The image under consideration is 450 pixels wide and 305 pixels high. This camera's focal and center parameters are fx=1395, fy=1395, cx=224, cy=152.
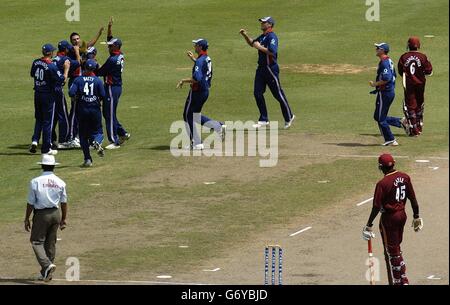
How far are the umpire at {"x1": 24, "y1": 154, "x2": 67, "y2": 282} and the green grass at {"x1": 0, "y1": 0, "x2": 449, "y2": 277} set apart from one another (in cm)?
78

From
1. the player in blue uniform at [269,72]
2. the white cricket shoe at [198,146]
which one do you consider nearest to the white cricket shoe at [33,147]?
the white cricket shoe at [198,146]

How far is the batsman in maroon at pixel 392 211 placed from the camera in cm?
1975

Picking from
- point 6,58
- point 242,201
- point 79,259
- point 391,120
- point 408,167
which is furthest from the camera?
point 6,58

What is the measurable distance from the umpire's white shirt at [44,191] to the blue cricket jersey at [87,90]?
717 centimetres

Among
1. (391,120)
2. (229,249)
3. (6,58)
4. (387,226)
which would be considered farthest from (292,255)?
(6,58)

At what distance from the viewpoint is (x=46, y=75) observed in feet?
95.3

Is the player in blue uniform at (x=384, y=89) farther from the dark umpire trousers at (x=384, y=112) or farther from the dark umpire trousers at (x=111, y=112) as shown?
the dark umpire trousers at (x=111, y=112)

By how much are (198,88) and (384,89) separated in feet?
12.9

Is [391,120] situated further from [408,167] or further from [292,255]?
[292,255]

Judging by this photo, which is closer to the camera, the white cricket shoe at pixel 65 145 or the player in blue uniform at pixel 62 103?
the player in blue uniform at pixel 62 103

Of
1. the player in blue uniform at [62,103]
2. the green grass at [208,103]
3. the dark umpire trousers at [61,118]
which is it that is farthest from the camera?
the dark umpire trousers at [61,118]

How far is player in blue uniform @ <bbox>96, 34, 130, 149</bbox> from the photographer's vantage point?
1196 inches

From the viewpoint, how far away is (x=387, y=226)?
65.3 feet
